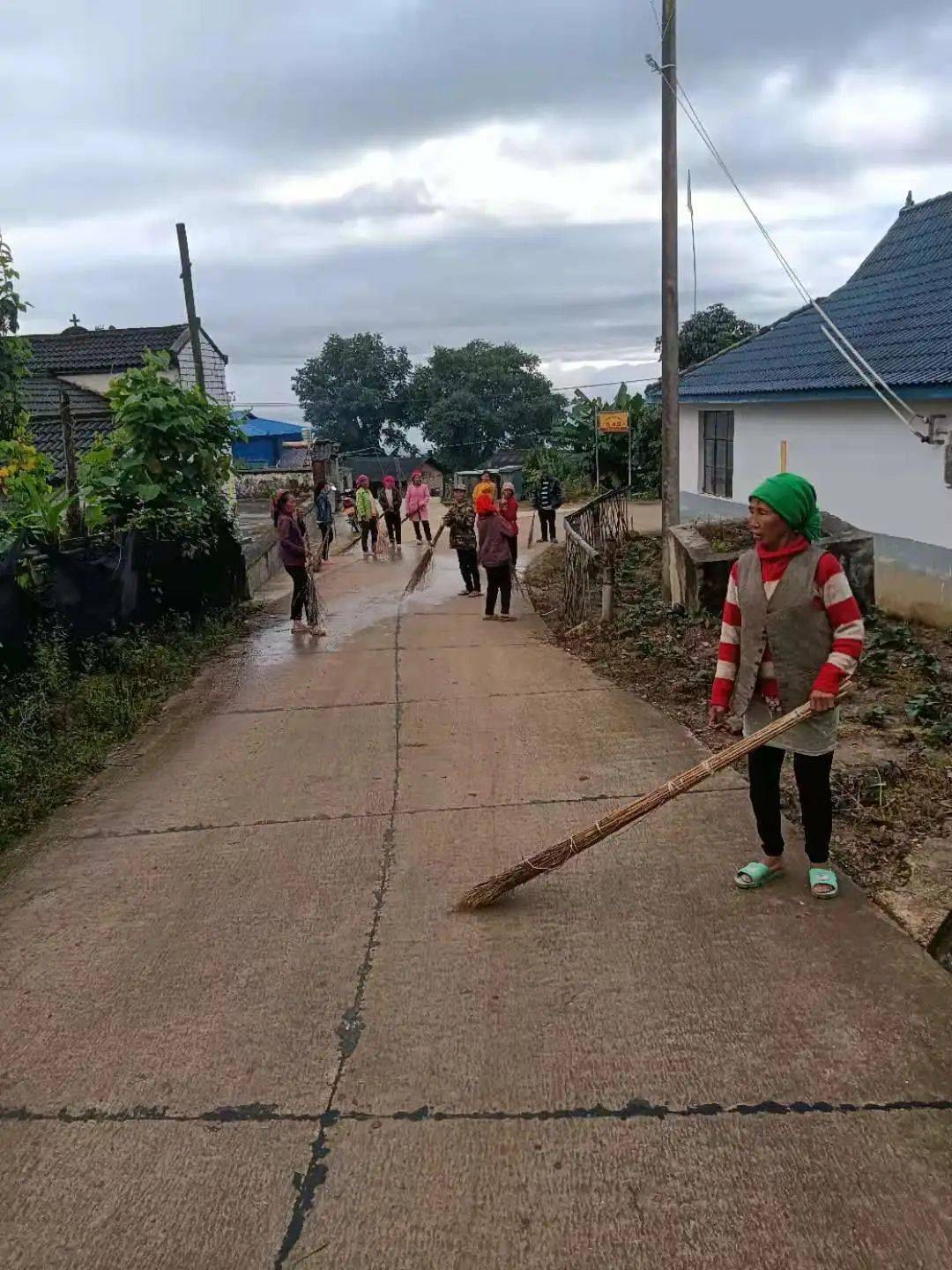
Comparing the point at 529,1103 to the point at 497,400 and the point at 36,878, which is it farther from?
the point at 497,400

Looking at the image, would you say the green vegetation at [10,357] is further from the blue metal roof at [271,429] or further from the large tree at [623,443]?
the blue metal roof at [271,429]

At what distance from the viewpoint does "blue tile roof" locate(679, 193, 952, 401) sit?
931 cm

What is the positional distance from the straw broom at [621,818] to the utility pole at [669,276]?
21.8ft

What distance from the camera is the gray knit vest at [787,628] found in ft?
11.4

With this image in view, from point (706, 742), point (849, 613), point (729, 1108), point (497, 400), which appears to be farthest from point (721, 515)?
point (497, 400)

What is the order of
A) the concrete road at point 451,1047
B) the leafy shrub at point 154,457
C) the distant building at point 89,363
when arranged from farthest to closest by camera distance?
the distant building at point 89,363 → the leafy shrub at point 154,457 → the concrete road at point 451,1047

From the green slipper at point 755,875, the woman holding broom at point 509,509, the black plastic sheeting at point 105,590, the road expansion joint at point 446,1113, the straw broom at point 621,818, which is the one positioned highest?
the woman holding broom at point 509,509

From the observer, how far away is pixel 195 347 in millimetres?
19594

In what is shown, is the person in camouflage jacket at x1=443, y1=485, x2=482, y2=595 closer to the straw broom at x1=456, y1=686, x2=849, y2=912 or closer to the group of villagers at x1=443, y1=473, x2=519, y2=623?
the group of villagers at x1=443, y1=473, x2=519, y2=623

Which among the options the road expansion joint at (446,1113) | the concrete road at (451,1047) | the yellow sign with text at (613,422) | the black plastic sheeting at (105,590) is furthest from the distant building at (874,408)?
the yellow sign with text at (613,422)

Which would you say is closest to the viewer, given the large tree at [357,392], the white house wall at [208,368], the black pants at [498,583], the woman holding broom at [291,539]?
the woman holding broom at [291,539]

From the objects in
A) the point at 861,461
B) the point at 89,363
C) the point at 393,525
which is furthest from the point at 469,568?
the point at 89,363

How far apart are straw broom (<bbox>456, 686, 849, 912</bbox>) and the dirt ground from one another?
86cm

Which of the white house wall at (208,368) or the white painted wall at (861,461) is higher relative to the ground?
the white house wall at (208,368)
